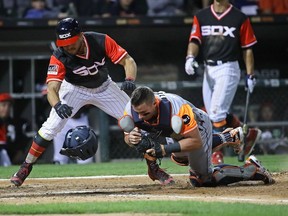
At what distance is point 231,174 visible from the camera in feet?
25.9

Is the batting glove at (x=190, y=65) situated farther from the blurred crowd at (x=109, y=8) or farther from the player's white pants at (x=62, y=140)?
the blurred crowd at (x=109, y=8)

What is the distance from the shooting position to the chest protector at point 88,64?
832 cm

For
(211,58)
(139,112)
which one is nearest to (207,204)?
(139,112)

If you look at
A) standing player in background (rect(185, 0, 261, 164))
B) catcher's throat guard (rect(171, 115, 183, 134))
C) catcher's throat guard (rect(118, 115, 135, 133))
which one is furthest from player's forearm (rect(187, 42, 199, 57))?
catcher's throat guard (rect(171, 115, 183, 134))

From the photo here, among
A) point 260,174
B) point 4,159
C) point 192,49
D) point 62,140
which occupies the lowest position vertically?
point 4,159

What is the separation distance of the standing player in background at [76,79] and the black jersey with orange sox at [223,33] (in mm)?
2444

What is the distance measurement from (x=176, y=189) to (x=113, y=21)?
244 inches

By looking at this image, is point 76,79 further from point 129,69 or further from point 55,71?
point 129,69

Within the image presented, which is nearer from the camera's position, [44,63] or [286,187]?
[286,187]

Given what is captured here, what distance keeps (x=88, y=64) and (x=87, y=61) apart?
4 cm

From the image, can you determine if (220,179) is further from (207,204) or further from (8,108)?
(8,108)

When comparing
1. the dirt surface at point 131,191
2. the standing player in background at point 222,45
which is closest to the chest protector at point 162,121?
the dirt surface at point 131,191

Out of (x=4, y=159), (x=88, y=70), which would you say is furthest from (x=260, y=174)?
(x=4, y=159)

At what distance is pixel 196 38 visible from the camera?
35.8 ft
